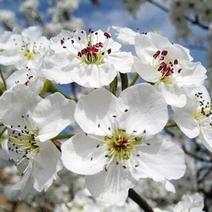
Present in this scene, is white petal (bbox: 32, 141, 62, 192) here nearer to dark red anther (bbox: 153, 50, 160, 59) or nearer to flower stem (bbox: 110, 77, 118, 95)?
flower stem (bbox: 110, 77, 118, 95)

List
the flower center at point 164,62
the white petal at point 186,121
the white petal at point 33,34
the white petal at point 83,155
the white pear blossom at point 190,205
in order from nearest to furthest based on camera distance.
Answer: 1. the white petal at point 83,155
2. the white petal at point 186,121
3. the flower center at point 164,62
4. the white pear blossom at point 190,205
5. the white petal at point 33,34

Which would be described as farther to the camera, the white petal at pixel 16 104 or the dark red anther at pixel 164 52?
the dark red anther at pixel 164 52

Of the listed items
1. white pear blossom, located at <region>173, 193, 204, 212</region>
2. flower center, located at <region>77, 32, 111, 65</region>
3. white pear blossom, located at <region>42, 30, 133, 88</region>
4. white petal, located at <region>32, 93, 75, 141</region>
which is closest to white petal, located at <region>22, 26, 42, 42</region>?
white pear blossom, located at <region>42, 30, 133, 88</region>

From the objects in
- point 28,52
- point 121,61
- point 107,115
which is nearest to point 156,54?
point 121,61

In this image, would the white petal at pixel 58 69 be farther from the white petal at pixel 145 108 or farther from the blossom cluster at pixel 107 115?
the white petal at pixel 145 108

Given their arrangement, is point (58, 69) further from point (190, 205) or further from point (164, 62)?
point (190, 205)

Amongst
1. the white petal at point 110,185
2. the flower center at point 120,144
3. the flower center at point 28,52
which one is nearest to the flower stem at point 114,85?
the flower center at point 120,144

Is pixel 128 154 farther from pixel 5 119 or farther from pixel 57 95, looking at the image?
pixel 5 119
